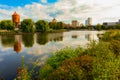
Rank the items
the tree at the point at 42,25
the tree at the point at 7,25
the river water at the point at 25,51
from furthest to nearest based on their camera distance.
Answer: the tree at the point at 7,25, the tree at the point at 42,25, the river water at the point at 25,51

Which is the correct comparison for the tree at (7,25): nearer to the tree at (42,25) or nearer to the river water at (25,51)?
the tree at (42,25)

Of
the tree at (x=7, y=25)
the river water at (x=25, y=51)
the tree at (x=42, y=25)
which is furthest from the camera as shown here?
the tree at (x=7, y=25)

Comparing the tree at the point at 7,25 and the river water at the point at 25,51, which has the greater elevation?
the tree at the point at 7,25

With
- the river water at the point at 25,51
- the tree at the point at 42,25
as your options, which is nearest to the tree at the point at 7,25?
the tree at the point at 42,25

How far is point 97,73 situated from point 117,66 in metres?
1.37

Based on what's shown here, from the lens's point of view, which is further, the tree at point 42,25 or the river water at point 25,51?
the tree at point 42,25

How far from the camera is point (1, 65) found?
22.9 meters

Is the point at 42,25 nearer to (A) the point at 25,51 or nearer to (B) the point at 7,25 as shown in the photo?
(B) the point at 7,25

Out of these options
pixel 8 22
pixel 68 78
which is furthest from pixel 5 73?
pixel 8 22

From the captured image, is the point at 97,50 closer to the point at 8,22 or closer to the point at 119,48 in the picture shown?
the point at 119,48

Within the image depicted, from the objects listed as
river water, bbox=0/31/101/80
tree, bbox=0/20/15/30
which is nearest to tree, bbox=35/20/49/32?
tree, bbox=0/20/15/30

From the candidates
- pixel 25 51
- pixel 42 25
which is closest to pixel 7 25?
pixel 42 25

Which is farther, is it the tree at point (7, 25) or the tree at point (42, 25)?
the tree at point (7, 25)

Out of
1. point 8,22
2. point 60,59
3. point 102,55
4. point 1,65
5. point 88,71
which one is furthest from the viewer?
point 8,22
